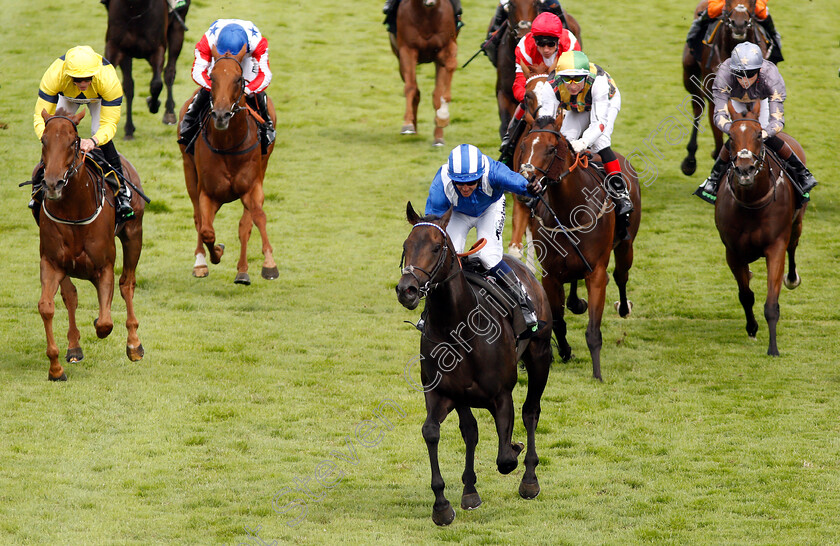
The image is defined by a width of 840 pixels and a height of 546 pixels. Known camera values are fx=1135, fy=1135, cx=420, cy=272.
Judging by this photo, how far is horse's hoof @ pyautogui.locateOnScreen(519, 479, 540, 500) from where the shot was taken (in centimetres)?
740

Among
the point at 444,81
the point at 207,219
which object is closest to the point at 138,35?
the point at 444,81

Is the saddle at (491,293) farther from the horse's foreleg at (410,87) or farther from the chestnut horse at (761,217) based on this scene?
the horse's foreleg at (410,87)

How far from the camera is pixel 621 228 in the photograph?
10680 mm

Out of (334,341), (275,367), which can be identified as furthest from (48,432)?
(334,341)

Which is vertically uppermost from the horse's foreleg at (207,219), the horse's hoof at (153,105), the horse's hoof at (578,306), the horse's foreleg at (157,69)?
the horse's foreleg at (207,219)

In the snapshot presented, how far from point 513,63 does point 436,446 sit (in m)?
8.53

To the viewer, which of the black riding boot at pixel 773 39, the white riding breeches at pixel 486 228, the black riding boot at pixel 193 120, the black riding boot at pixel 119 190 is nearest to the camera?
the white riding breeches at pixel 486 228

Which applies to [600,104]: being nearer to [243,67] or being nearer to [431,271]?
[243,67]

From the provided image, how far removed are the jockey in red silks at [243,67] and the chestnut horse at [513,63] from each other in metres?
2.90

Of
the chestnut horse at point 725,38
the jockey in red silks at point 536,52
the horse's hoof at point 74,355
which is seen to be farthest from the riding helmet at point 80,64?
the chestnut horse at point 725,38

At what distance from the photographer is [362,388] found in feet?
32.2

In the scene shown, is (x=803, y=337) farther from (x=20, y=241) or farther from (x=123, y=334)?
(x=20, y=241)

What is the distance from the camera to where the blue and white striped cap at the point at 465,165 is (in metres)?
6.96

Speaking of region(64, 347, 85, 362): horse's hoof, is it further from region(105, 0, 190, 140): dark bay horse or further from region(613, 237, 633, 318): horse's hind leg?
region(105, 0, 190, 140): dark bay horse
